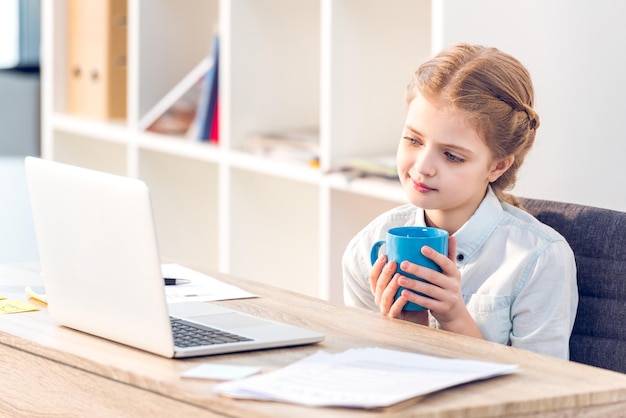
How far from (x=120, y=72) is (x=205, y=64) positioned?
553mm

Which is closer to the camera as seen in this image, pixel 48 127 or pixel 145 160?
pixel 145 160

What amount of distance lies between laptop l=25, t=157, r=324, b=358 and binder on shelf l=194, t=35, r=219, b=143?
1.75 meters

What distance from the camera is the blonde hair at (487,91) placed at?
5.45 feet

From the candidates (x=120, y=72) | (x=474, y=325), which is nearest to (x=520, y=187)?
(x=474, y=325)

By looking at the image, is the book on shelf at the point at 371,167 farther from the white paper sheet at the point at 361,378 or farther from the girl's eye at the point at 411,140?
the white paper sheet at the point at 361,378

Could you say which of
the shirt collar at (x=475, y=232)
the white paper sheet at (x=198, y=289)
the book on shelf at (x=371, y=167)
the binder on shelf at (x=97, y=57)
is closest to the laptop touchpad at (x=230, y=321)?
the white paper sheet at (x=198, y=289)

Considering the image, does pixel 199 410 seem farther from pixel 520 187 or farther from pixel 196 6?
pixel 196 6

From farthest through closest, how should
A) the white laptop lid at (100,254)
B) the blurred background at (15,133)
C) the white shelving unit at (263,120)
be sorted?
the blurred background at (15,133), the white shelving unit at (263,120), the white laptop lid at (100,254)

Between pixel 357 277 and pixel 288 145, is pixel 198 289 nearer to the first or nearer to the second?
pixel 357 277

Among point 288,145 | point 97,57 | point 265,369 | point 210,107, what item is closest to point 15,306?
point 265,369

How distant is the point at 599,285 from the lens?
1646mm

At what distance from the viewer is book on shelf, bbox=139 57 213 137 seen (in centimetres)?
332

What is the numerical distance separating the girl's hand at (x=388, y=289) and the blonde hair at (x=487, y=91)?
28 centimetres

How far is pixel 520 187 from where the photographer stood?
2199 millimetres
